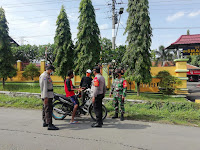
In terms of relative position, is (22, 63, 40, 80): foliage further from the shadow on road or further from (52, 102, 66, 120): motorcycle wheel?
the shadow on road

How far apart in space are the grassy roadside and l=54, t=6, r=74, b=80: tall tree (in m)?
4.32

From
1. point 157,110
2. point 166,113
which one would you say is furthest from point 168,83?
point 166,113

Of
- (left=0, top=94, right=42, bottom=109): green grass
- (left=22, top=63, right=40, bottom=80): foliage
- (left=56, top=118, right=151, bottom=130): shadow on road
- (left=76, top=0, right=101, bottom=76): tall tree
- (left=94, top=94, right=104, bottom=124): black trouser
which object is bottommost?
(left=56, top=118, right=151, bottom=130): shadow on road

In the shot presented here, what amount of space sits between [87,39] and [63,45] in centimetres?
304

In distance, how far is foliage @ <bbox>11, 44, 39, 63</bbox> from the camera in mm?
25266

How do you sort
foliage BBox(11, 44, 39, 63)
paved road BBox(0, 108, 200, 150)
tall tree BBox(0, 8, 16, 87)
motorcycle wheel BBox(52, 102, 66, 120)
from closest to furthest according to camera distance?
paved road BBox(0, 108, 200, 150) < motorcycle wheel BBox(52, 102, 66, 120) < tall tree BBox(0, 8, 16, 87) < foliage BBox(11, 44, 39, 63)

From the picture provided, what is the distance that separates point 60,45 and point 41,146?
10285 millimetres

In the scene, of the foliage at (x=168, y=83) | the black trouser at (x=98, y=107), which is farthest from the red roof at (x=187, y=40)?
the black trouser at (x=98, y=107)

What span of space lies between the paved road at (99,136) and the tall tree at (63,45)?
761 centimetres

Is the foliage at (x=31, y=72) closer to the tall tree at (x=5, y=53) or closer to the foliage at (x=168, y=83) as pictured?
the tall tree at (x=5, y=53)

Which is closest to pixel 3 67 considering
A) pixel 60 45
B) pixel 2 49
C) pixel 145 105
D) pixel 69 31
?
pixel 2 49

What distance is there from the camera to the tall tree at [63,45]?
40.4 ft

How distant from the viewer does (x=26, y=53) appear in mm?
25969

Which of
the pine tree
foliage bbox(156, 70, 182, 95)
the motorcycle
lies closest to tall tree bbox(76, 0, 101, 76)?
the pine tree
